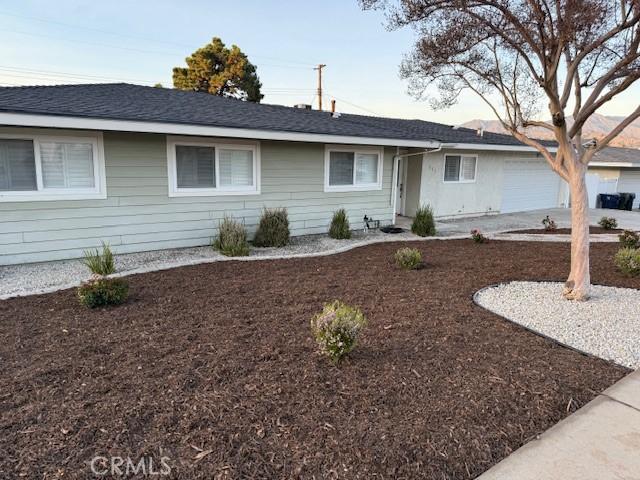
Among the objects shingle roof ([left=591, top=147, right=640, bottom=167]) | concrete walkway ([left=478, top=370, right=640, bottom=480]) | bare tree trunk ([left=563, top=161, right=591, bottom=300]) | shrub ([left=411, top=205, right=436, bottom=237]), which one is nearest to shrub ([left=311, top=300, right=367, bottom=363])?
concrete walkway ([left=478, top=370, right=640, bottom=480])

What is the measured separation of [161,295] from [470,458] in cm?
414

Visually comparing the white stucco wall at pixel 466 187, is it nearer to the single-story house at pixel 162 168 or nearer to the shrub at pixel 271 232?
the single-story house at pixel 162 168

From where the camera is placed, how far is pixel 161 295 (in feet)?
17.5

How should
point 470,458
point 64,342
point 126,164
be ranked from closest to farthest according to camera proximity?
point 470,458 < point 64,342 < point 126,164

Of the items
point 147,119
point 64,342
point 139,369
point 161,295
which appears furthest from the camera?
point 147,119

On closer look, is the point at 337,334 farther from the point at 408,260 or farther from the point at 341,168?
the point at 341,168

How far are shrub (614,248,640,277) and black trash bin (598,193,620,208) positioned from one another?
15.2 meters

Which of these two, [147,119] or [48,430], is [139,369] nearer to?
[48,430]

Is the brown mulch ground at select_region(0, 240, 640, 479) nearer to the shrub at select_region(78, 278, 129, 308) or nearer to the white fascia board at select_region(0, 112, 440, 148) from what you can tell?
the shrub at select_region(78, 278, 129, 308)

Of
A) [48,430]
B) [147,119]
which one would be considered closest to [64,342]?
[48,430]

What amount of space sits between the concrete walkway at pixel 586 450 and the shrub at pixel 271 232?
644 cm

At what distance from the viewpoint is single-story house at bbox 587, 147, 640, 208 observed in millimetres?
19906

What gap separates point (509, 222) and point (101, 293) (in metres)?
12.3

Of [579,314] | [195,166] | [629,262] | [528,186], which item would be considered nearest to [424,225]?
[629,262]
